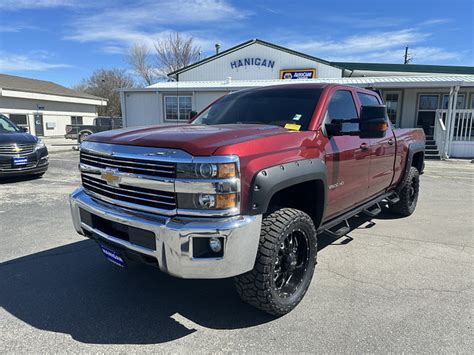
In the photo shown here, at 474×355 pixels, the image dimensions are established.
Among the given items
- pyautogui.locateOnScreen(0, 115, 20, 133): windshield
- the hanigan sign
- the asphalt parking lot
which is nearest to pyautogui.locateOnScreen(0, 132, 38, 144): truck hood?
pyautogui.locateOnScreen(0, 115, 20, 133): windshield

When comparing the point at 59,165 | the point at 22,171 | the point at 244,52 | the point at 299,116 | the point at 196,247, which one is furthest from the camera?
the point at 244,52

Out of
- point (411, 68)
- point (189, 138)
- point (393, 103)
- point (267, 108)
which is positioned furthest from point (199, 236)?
point (411, 68)

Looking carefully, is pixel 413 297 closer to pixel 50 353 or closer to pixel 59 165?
pixel 50 353

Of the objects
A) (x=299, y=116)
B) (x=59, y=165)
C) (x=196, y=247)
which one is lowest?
(x=59, y=165)

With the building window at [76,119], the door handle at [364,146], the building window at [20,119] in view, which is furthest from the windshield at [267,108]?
the building window at [76,119]

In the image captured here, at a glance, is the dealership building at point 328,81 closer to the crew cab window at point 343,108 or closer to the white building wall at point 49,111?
the crew cab window at point 343,108

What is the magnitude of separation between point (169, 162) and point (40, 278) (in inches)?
87.0

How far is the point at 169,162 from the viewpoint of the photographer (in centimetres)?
232

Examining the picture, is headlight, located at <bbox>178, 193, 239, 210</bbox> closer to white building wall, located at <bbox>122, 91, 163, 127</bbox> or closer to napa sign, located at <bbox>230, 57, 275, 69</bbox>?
white building wall, located at <bbox>122, 91, 163, 127</bbox>

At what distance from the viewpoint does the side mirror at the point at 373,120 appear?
3100 millimetres

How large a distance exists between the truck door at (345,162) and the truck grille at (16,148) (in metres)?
7.68

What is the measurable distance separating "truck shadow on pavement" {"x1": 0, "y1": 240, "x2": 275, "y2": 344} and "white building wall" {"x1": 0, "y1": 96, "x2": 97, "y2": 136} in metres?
32.0

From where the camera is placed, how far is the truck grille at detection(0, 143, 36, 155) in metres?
7.90

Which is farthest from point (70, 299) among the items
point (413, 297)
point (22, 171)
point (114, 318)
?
point (22, 171)
